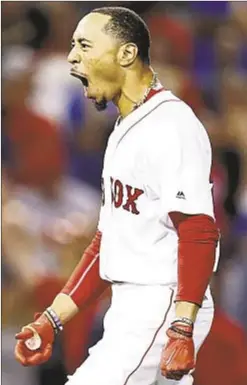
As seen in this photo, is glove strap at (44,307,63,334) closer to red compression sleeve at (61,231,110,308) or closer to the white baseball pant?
red compression sleeve at (61,231,110,308)

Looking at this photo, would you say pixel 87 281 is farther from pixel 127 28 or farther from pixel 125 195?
pixel 127 28

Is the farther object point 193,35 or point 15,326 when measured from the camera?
point 193,35

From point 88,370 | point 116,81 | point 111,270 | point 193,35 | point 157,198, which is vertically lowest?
point 88,370

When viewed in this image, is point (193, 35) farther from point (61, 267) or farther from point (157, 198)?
point (157, 198)

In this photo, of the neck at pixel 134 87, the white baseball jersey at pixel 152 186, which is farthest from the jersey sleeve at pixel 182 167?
the neck at pixel 134 87

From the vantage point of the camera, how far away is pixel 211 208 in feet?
5.03

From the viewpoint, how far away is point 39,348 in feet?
5.69

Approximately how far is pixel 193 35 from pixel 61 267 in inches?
36.0

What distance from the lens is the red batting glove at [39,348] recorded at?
5.65 feet

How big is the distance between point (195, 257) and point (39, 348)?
14.9 inches

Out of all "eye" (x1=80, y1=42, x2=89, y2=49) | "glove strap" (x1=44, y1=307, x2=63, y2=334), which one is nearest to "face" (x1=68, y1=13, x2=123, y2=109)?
"eye" (x1=80, y1=42, x2=89, y2=49)

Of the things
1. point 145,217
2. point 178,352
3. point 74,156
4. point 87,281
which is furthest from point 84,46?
point 74,156

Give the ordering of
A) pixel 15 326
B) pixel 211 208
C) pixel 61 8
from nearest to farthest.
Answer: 1. pixel 211 208
2. pixel 15 326
3. pixel 61 8

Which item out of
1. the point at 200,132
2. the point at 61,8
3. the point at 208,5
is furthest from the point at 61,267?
the point at 200,132
